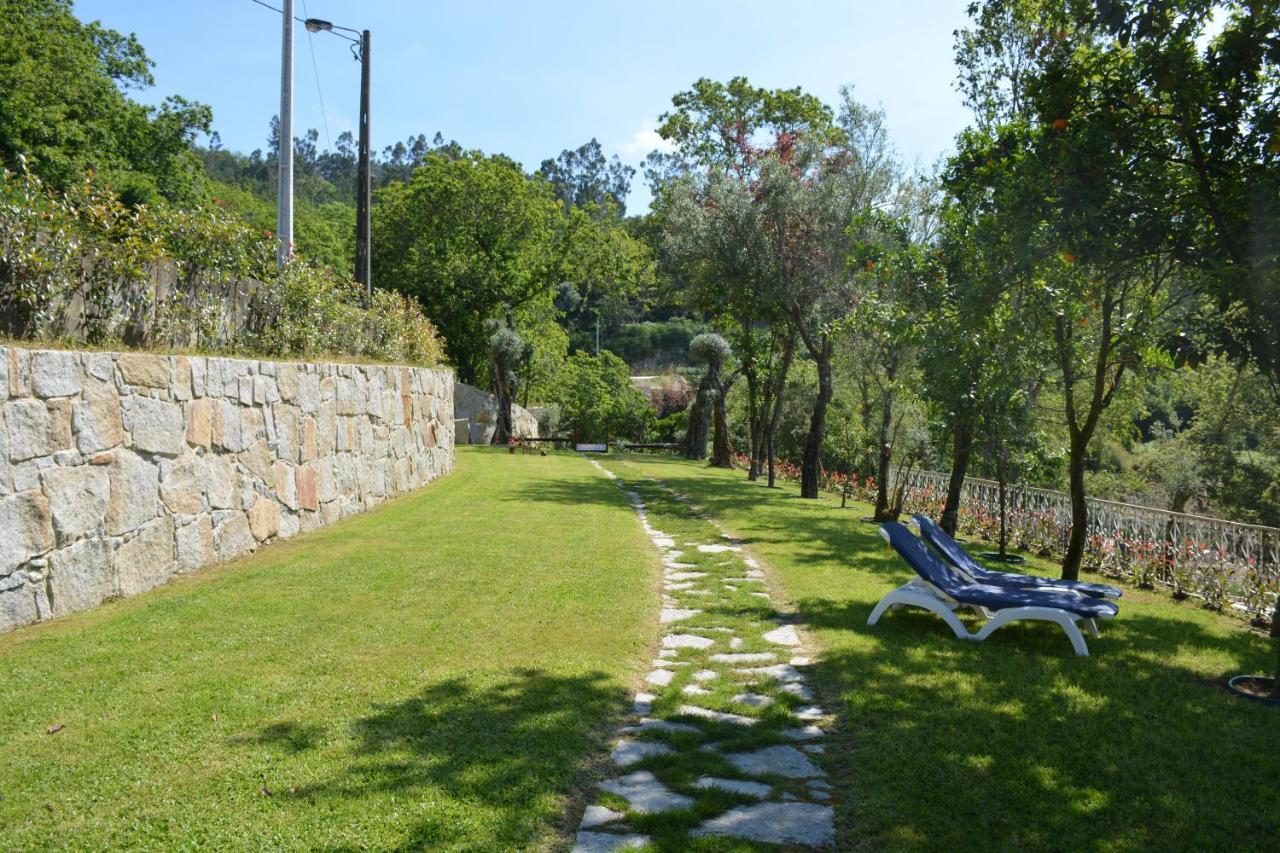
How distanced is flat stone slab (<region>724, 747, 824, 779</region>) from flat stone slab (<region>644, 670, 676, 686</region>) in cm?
112

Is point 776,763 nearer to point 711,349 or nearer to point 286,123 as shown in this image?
point 286,123

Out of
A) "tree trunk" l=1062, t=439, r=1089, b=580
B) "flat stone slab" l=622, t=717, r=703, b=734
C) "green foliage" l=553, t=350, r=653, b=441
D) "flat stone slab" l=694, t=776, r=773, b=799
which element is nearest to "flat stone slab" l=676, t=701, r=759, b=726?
"flat stone slab" l=622, t=717, r=703, b=734

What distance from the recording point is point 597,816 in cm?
359

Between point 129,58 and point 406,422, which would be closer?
point 406,422

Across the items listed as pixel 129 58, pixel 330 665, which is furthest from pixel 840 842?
pixel 129 58

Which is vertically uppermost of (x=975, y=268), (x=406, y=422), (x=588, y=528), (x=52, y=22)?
(x=52, y=22)

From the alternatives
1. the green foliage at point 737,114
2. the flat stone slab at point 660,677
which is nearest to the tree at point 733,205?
the green foliage at point 737,114

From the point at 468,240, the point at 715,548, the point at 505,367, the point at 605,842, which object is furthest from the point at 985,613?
the point at 468,240

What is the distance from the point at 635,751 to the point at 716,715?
0.71m

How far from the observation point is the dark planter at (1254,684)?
17.8 ft

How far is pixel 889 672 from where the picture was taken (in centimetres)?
567

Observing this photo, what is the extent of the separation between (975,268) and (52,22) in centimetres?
2992

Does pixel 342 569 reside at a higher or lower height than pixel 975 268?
lower

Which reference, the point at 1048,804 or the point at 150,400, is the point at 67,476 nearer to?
the point at 150,400
